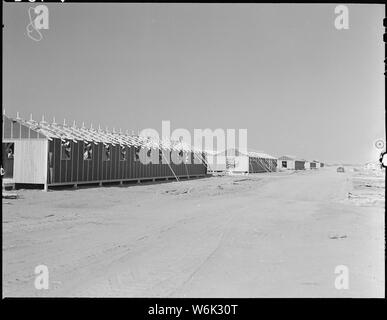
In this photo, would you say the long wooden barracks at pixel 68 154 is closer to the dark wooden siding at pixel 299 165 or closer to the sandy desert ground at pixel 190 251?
the sandy desert ground at pixel 190 251

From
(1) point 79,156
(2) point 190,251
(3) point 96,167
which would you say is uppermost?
(1) point 79,156

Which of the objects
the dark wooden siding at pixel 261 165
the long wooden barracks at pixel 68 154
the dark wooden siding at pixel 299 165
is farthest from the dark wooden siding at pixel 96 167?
the dark wooden siding at pixel 299 165

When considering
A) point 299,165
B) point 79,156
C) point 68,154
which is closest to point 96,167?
point 79,156

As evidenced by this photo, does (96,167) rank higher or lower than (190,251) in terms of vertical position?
higher

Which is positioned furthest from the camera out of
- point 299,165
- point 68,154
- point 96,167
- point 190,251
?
point 299,165

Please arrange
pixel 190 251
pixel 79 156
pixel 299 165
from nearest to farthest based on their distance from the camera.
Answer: pixel 190 251, pixel 79 156, pixel 299 165

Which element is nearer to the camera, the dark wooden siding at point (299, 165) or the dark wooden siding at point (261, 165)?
the dark wooden siding at point (261, 165)

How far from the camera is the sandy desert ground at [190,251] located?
4.31m

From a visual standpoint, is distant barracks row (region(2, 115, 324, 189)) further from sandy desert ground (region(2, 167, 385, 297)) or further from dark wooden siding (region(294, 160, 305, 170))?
dark wooden siding (region(294, 160, 305, 170))

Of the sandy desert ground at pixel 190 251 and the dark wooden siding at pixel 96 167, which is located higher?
the dark wooden siding at pixel 96 167

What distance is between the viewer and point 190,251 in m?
6.36

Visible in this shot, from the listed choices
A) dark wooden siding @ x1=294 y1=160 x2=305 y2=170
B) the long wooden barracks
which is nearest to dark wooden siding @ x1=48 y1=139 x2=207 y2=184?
the long wooden barracks

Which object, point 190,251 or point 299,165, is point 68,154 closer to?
point 190,251

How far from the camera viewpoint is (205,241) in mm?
7219
